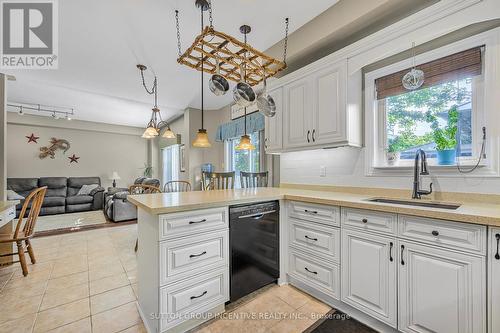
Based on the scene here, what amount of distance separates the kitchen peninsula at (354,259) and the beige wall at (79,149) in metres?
6.94

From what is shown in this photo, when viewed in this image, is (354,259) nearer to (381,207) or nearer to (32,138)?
(381,207)

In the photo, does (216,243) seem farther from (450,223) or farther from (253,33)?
(253,33)

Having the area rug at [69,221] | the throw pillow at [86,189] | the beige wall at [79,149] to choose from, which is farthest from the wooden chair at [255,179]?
the beige wall at [79,149]

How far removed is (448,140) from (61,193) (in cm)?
829

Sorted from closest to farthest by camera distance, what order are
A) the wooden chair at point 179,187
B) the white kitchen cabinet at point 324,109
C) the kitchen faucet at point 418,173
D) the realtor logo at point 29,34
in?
the kitchen faucet at point 418,173
the white kitchen cabinet at point 324,109
the realtor logo at point 29,34
the wooden chair at point 179,187

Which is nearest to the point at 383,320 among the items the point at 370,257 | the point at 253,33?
the point at 370,257

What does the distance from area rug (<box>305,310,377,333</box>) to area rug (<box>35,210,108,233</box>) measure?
186 inches

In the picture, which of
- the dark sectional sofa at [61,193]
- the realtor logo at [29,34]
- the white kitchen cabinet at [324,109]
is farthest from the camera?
the dark sectional sofa at [61,193]

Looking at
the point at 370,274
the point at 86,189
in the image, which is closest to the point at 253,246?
the point at 370,274

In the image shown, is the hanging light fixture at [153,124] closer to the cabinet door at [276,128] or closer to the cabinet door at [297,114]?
the cabinet door at [276,128]

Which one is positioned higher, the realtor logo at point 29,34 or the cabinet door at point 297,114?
the realtor logo at point 29,34

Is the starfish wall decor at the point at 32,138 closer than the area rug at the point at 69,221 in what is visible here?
No

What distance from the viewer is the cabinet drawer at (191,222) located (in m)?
1.43

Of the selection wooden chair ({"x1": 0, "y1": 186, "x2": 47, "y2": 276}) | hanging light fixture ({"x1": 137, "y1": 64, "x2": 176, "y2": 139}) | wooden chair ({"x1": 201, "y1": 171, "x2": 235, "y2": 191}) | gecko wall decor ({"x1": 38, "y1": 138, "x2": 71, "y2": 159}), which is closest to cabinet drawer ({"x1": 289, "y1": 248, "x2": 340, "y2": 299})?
wooden chair ({"x1": 201, "y1": 171, "x2": 235, "y2": 191})
